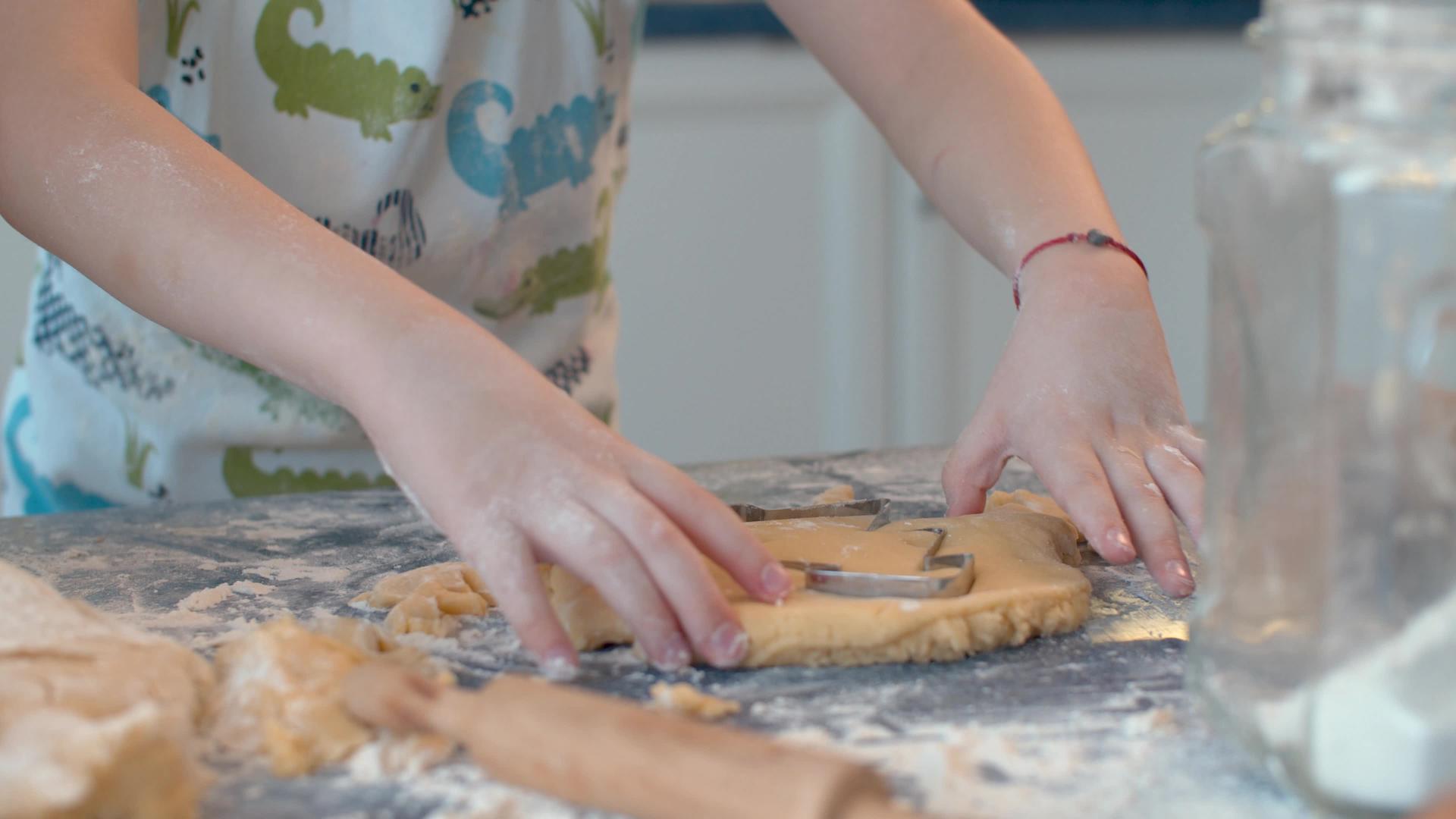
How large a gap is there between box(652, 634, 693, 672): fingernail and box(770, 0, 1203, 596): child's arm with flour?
0.28 m

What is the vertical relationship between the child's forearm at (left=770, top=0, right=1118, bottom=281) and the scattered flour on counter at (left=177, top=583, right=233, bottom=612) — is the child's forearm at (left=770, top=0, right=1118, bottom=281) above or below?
above

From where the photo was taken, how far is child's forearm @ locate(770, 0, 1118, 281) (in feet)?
3.59

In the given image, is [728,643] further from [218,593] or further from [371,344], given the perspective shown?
[218,593]

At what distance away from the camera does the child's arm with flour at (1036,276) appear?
33.6 inches

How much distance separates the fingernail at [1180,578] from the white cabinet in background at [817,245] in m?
1.75

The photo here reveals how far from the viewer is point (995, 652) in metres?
0.73

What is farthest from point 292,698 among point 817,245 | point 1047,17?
point 1047,17

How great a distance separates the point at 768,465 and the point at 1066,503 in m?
0.41

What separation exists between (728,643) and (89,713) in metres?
0.29

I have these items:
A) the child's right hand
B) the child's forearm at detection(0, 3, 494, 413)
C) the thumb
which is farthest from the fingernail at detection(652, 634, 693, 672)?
the thumb

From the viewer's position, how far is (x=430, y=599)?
2.56 ft

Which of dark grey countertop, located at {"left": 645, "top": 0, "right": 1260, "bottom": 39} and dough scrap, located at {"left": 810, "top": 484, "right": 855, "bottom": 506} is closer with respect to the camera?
dough scrap, located at {"left": 810, "top": 484, "right": 855, "bottom": 506}

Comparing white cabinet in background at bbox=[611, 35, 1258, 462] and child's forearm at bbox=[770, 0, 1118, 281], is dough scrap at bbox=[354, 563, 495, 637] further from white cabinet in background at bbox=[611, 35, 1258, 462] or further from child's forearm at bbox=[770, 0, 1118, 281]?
white cabinet in background at bbox=[611, 35, 1258, 462]

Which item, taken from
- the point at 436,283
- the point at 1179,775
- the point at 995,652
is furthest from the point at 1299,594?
the point at 436,283
